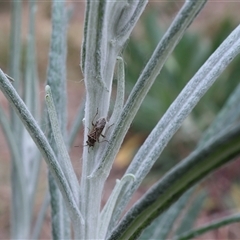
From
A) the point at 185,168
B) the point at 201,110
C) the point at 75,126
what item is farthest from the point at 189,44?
the point at 185,168

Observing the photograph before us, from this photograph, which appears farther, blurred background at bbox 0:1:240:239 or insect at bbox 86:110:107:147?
blurred background at bbox 0:1:240:239

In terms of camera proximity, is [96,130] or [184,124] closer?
[96,130]

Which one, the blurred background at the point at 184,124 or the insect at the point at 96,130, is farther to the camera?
the blurred background at the point at 184,124

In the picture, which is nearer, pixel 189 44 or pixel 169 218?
pixel 169 218

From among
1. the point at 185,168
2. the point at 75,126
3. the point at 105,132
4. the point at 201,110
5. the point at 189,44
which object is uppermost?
the point at 189,44

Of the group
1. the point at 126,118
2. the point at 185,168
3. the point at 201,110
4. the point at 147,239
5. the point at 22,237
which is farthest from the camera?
the point at 201,110

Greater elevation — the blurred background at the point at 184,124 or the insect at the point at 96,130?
the blurred background at the point at 184,124

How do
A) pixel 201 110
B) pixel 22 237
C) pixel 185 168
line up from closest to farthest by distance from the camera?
pixel 185 168
pixel 22 237
pixel 201 110

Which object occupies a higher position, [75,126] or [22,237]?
[75,126]

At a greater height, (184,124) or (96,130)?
(184,124)

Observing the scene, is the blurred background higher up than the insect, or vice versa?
the blurred background

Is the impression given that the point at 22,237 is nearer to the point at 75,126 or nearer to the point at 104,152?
the point at 75,126
